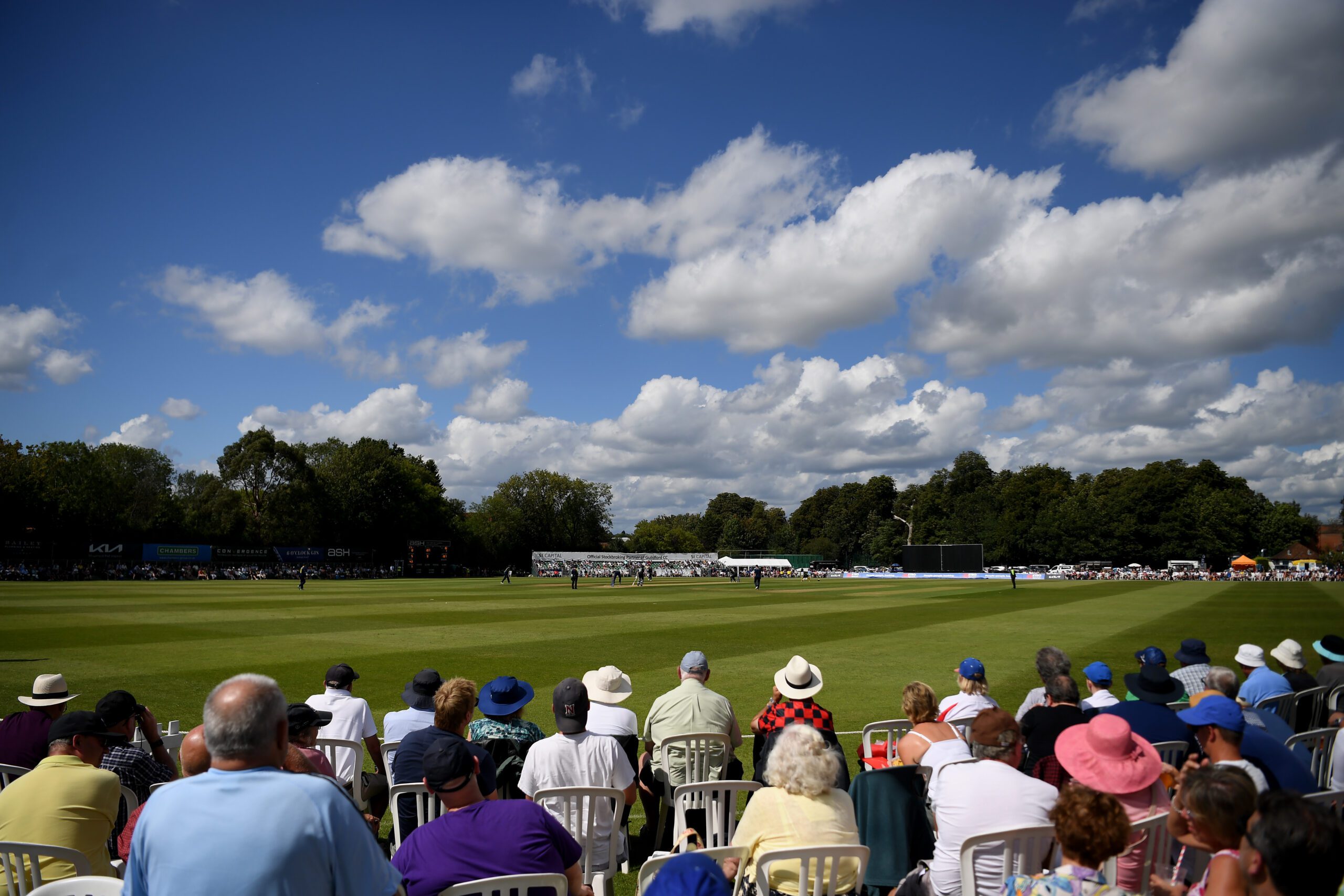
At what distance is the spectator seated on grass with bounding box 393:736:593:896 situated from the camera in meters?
3.48

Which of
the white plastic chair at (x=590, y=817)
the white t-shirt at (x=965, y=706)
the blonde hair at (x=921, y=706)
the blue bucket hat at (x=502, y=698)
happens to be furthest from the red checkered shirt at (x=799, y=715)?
the blue bucket hat at (x=502, y=698)

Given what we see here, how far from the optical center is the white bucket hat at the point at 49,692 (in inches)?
254

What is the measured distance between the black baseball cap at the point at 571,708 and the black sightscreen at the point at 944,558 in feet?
264

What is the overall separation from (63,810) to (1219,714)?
6.54 m

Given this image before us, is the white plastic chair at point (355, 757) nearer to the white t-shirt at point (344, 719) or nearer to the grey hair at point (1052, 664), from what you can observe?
the white t-shirt at point (344, 719)

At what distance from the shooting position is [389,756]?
668cm

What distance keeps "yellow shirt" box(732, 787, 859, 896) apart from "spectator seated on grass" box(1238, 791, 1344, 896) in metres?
1.74

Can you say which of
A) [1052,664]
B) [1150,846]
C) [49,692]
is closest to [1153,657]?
[1052,664]

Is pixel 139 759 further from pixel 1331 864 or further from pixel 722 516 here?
pixel 722 516

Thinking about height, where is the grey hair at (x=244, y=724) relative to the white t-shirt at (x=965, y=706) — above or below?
above

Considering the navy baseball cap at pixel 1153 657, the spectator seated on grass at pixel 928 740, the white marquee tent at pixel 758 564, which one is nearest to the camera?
the spectator seated on grass at pixel 928 740

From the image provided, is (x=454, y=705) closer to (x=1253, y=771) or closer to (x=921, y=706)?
(x=921, y=706)

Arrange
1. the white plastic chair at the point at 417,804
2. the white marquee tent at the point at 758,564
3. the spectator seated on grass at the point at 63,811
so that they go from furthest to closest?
1. the white marquee tent at the point at 758,564
2. the white plastic chair at the point at 417,804
3. the spectator seated on grass at the point at 63,811

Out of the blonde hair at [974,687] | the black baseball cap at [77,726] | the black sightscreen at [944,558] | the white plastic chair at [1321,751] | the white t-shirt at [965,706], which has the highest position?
the black baseball cap at [77,726]
